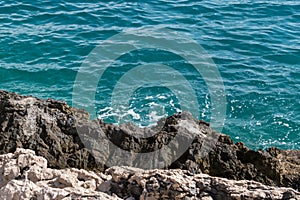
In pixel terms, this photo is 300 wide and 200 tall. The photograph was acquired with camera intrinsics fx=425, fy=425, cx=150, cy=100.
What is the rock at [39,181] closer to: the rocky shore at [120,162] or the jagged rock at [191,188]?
the rocky shore at [120,162]

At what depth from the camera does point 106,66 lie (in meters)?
14.1

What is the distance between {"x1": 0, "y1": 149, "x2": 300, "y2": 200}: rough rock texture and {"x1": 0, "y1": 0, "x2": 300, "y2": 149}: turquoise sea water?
18.8 ft

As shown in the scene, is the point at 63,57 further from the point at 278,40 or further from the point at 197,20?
the point at 278,40

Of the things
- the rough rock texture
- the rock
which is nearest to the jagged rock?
the rough rock texture

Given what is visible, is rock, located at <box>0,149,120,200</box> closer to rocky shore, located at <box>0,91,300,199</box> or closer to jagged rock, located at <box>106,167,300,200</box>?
rocky shore, located at <box>0,91,300,199</box>

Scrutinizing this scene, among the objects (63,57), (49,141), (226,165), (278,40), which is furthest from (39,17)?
(226,165)

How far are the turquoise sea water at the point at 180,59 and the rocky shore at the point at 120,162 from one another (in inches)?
162

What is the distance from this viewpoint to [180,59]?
1473 cm

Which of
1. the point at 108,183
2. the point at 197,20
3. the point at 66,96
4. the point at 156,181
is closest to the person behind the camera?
the point at 156,181

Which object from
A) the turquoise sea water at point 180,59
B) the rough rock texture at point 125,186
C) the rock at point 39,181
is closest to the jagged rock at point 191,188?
the rough rock texture at point 125,186

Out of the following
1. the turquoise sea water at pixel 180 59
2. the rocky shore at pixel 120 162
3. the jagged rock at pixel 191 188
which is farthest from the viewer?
the turquoise sea water at pixel 180 59

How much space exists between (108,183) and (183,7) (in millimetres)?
14911

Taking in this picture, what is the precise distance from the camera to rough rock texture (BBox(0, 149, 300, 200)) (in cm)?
521

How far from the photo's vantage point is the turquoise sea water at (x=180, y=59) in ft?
39.5
